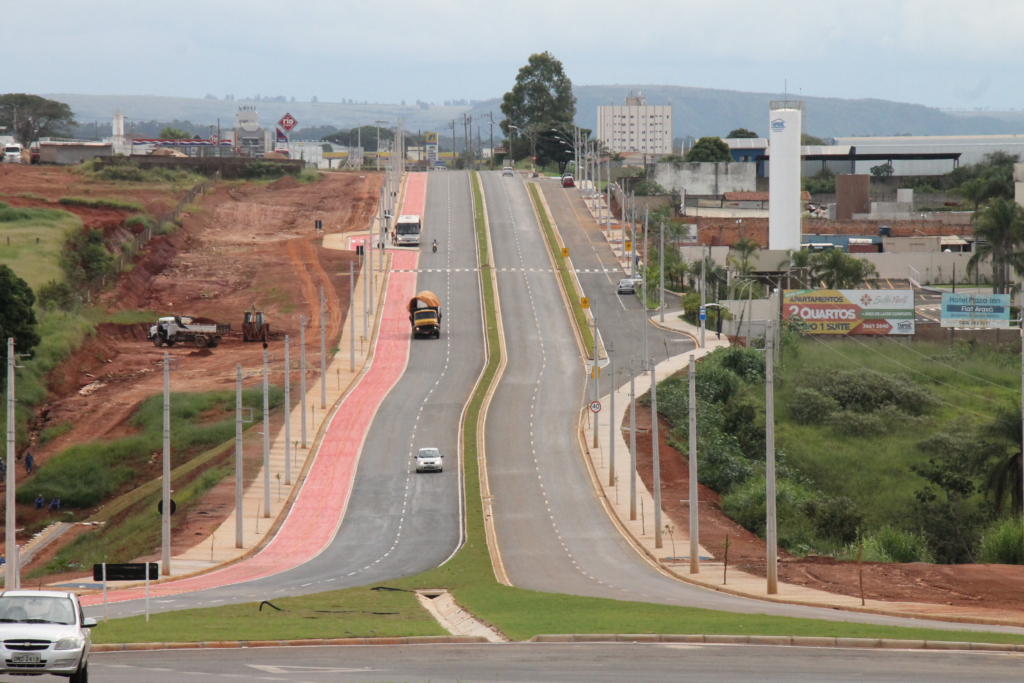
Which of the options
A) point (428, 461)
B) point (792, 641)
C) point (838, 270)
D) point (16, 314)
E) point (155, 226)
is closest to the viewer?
point (792, 641)

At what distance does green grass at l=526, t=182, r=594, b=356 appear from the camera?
3861 inches

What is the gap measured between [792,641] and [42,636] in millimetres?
16110

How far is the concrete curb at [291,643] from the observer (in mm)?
26766

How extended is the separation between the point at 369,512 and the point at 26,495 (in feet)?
66.4

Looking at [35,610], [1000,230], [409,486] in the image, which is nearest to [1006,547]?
[409,486]

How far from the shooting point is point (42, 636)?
2066 centimetres

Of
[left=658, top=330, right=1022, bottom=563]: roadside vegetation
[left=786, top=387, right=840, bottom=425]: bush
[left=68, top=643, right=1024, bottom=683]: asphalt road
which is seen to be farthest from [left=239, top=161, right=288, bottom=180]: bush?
[left=68, top=643, right=1024, bottom=683]: asphalt road

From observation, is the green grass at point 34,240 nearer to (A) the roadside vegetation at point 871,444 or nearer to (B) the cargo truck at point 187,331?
(B) the cargo truck at point 187,331

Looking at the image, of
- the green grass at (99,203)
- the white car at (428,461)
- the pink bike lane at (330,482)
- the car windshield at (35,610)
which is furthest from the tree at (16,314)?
the car windshield at (35,610)

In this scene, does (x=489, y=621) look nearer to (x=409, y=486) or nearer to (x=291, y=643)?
(x=291, y=643)

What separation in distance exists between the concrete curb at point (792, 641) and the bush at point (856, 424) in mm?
49616

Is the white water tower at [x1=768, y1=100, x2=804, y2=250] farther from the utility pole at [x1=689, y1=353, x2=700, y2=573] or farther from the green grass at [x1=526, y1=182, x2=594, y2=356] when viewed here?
the utility pole at [x1=689, y1=353, x2=700, y2=573]

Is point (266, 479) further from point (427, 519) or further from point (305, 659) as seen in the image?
point (305, 659)

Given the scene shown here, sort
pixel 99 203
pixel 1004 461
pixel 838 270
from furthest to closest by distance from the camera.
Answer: pixel 99 203, pixel 838 270, pixel 1004 461
